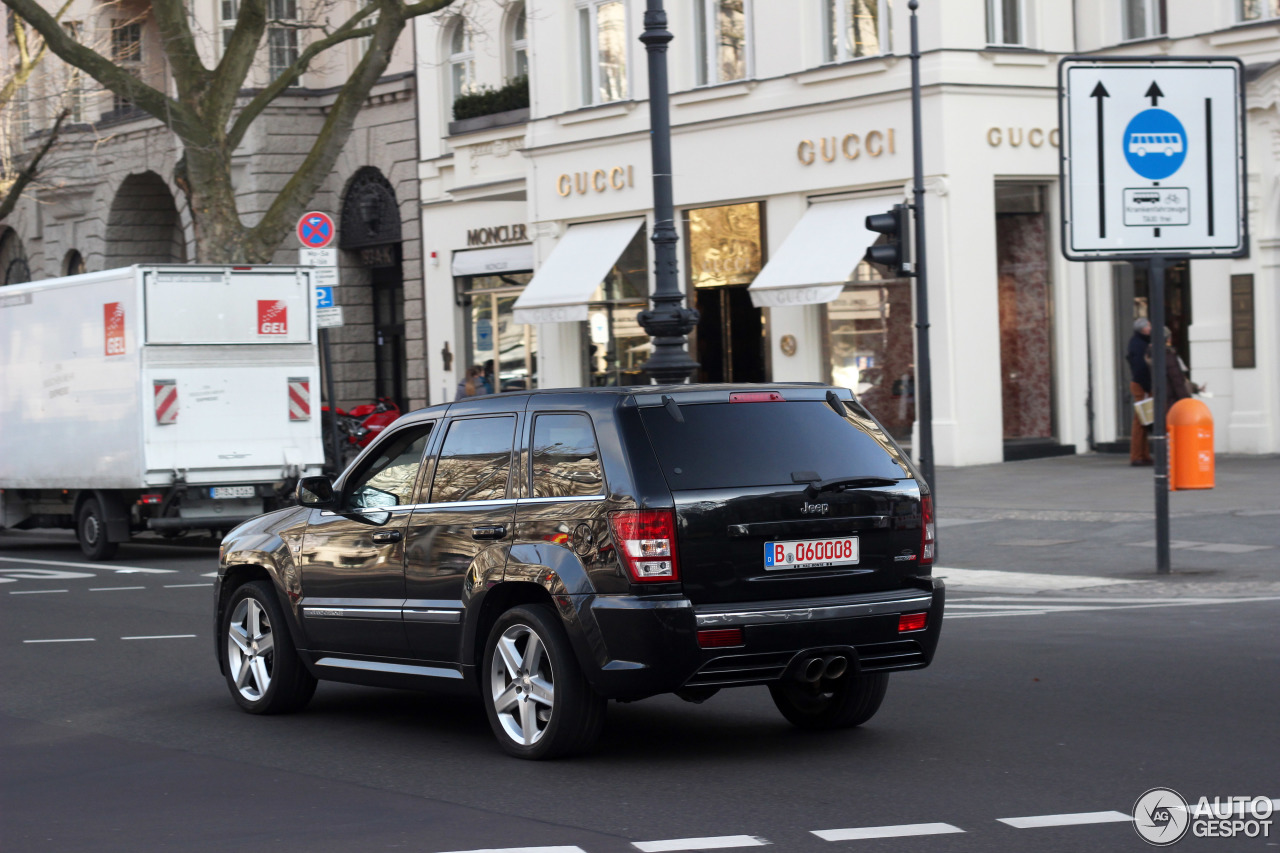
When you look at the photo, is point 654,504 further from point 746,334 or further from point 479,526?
point 746,334

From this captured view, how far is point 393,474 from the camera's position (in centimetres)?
848

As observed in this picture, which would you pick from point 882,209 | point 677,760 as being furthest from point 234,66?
point 677,760

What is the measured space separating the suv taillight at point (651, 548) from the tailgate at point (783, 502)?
0.05 m

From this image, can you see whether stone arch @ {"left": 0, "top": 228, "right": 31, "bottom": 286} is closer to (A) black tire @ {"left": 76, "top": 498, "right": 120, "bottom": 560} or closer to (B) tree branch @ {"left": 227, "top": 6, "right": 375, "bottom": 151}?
(B) tree branch @ {"left": 227, "top": 6, "right": 375, "bottom": 151}

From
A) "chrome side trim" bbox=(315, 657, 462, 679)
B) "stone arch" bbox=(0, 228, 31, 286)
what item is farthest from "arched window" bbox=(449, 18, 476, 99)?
"chrome side trim" bbox=(315, 657, 462, 679)

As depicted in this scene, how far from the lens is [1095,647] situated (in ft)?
34.3

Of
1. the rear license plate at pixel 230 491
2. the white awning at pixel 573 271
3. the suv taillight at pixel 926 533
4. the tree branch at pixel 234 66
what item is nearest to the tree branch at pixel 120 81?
the tree branch at pixel 234 66

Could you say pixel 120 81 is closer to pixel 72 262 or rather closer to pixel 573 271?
pixel 573 271

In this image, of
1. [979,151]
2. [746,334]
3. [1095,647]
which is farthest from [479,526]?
[746,334]

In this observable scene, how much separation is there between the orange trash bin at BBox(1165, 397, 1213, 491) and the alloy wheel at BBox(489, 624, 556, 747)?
9.06 meters

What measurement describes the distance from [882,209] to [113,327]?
36.2 feet

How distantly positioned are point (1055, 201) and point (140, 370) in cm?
1341

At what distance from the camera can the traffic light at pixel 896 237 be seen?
15469 mm

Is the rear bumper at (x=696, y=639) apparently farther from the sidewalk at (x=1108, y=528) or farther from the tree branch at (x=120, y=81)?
the tree branch at (x=120, y=81)
